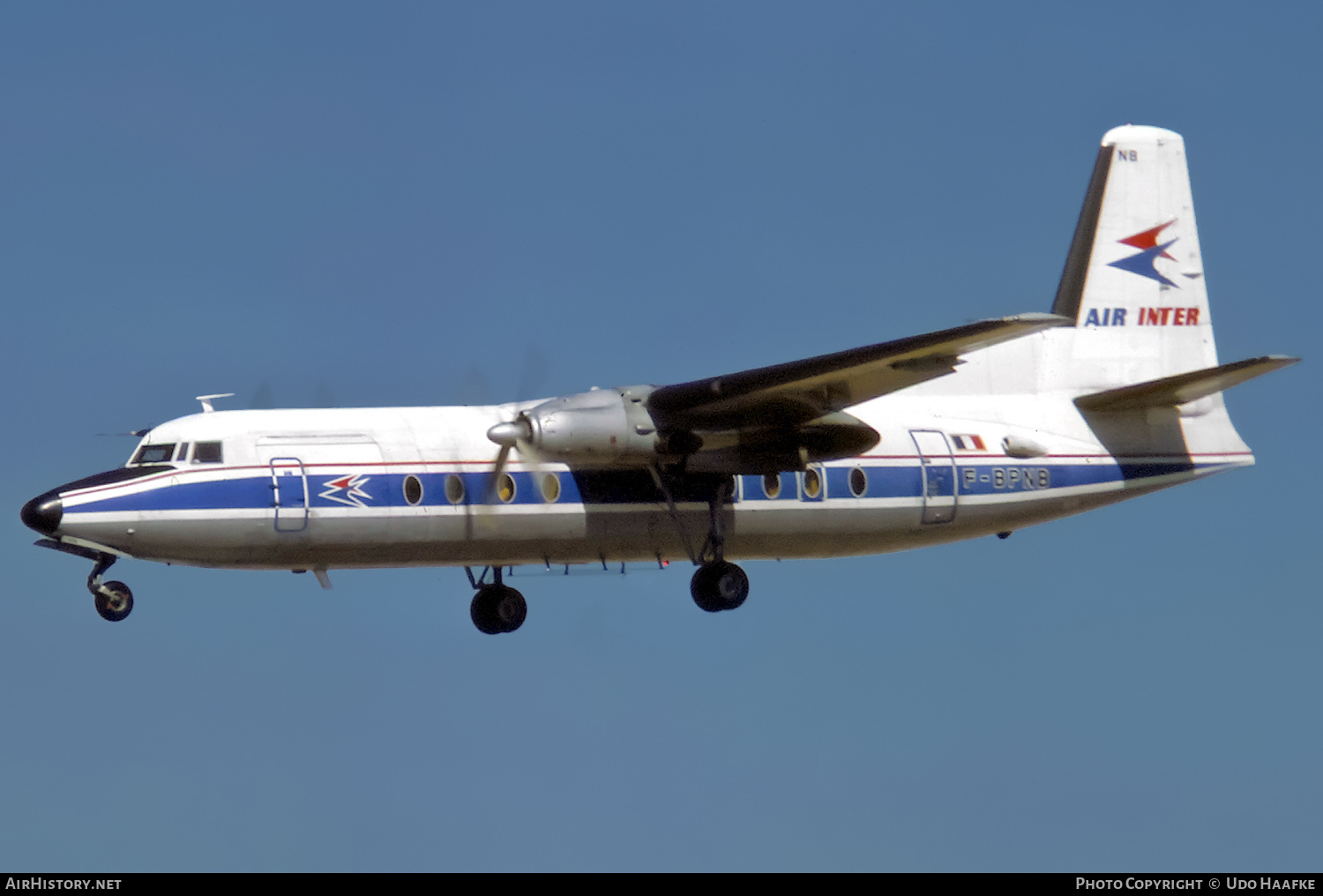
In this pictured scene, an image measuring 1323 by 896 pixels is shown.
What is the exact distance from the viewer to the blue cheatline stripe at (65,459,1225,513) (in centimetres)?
2161

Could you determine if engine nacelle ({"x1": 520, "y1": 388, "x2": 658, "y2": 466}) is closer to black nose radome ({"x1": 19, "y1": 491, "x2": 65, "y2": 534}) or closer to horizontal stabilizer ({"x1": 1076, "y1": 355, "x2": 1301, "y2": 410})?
black nose radome ({"x1": 19, "y1": 491, "x2": 65, "y2": 534})

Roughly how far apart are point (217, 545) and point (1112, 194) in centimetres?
1407

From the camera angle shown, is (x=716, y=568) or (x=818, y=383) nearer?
(x=818, y=383)

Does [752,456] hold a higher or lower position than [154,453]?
lower

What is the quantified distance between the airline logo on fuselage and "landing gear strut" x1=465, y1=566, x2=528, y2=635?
3481 mm

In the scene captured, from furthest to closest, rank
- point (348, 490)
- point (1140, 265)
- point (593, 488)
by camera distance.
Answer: point (1140, 265) → point (593, 488) → point (348, 490)

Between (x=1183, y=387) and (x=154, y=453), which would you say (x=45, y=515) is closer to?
(x=154, y=453)

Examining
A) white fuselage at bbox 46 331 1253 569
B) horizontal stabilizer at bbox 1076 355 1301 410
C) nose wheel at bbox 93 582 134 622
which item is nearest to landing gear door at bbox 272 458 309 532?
white fuselage at bbox 46 331 1253 569

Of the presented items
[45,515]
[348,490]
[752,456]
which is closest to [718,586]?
[752,456]

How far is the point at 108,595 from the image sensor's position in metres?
21.5

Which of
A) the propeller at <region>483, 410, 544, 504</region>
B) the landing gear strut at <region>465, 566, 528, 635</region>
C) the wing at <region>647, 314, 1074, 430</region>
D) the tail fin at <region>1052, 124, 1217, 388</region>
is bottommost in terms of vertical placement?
the landing gear strut at <region>465, 566, 528, 635</region>

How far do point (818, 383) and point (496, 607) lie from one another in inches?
222

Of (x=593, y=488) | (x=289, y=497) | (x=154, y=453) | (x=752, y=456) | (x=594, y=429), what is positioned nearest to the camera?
(x=289, y=497)
